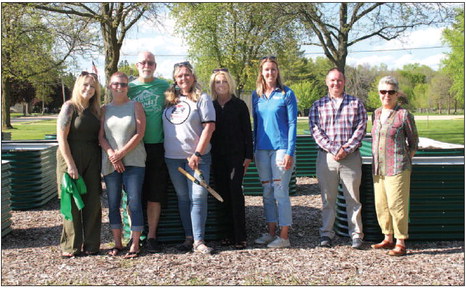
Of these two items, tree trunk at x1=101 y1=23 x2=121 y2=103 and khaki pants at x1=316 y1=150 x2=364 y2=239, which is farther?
tree trunk at x1=101 y1=23 x2=121 y2=103

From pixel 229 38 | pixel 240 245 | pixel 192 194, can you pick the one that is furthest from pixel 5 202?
pixel 229 38

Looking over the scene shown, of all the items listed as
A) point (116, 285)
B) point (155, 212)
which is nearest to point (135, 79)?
point (155, 212)

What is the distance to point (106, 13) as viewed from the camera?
51.6 ft

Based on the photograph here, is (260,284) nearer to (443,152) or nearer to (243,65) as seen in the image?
(443,152)

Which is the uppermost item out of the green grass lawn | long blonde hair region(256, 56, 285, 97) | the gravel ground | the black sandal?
long blonde hair region(256, 56, 285, 97)

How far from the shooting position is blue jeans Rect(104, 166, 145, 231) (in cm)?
500

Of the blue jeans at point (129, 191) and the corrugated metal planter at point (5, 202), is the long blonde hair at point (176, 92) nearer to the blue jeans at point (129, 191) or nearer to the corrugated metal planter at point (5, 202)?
the blue jeans at point (129, 191)

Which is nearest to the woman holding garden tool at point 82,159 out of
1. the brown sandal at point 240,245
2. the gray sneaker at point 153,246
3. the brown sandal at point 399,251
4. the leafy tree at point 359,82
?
the gray sneaker at point 153,246

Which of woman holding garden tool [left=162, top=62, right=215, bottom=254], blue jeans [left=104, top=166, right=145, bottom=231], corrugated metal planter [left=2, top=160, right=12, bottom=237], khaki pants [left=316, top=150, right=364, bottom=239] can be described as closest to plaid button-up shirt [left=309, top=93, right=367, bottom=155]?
khaki pants [left=316, top=150, right=364, bottom=239]

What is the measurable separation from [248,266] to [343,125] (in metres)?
1.86

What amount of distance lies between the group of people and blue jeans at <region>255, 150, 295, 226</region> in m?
0.01

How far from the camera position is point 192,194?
17.0 feet

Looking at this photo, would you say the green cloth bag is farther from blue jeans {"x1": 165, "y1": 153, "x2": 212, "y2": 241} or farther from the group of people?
blue jeans {"x1": 165, "y1": 153, "x2": 212, "y2": 241}

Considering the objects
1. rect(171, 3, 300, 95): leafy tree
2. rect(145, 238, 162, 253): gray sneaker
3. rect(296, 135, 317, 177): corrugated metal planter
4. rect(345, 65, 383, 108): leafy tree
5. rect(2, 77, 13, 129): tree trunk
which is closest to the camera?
rect(145, 238, 162, 253): gray sneaker
